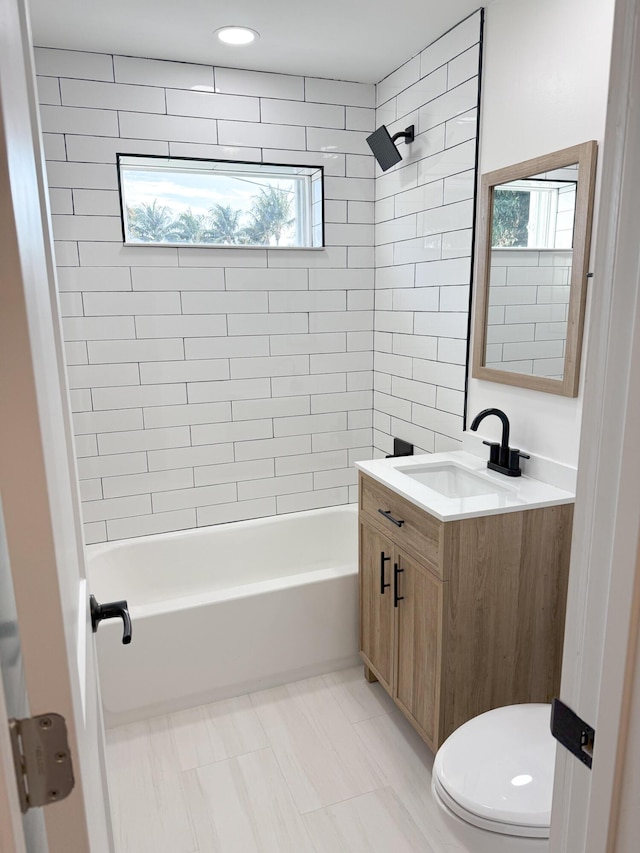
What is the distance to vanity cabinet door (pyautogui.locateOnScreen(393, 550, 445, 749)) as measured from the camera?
76.1 inches

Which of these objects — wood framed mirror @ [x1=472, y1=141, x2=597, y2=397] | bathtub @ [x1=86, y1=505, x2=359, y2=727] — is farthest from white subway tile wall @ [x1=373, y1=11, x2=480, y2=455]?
bathtub @ [x1=86, y1=505, x2=359, y2=727]

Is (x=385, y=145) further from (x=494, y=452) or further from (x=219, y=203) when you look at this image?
(x=494, y=452)

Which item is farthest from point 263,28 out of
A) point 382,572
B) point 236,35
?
point 382,572

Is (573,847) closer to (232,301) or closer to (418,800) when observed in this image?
(418,800)

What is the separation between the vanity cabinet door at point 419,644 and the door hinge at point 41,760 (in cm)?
141

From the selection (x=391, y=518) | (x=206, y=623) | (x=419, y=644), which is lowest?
(x=206, y=623)

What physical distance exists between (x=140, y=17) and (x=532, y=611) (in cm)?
256

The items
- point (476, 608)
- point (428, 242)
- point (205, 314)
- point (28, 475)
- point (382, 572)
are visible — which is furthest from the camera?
point (205, 314)

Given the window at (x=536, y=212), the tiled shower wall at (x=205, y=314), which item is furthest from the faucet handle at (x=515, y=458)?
the tiled shower wall at (x=205, y=314)

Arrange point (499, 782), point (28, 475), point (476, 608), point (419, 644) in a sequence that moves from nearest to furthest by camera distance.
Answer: point (28, 475), point (499, 782), point (476, 608), point (419, 644)

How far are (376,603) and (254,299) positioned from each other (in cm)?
156

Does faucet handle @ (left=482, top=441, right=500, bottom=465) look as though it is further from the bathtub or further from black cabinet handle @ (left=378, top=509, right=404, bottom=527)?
the bathtub

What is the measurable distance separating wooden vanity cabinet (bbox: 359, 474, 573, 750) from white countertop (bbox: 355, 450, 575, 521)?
0.09 ft

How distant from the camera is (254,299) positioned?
2967 mm
